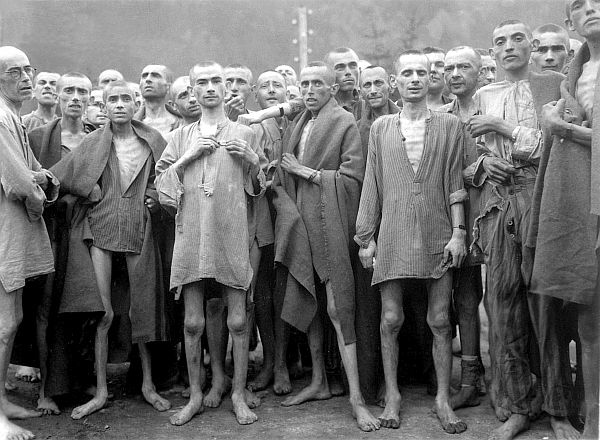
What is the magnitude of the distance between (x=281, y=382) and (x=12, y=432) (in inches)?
70.7

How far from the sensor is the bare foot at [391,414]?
4289mm

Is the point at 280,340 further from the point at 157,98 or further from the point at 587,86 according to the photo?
the point at 587,86

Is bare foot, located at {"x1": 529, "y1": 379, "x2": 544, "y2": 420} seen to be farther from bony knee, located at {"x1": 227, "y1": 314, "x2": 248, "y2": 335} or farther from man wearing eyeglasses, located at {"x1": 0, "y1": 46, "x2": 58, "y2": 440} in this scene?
man wearing eyeglasses, located at {"x1": 0, "y1": 46, "x2": 58, "y2": 440}

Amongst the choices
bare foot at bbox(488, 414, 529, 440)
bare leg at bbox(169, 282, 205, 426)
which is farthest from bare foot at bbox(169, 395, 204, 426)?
bare foot at bbox(488, 414, 529, 440)

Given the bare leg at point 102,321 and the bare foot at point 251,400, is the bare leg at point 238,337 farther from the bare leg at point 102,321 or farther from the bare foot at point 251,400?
the bare leg at point 102,321

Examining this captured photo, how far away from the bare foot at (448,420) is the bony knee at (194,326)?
159 cm

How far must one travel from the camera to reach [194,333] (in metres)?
4.55

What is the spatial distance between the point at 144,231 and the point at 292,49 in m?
5.50

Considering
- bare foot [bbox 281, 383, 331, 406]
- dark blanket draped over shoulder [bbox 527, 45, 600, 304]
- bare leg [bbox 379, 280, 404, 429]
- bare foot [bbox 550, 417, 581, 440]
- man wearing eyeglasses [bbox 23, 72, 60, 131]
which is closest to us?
dark blanket draped over shoulder [bbox 527, 45, 600, 304]

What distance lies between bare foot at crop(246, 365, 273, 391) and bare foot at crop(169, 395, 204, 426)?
54cm

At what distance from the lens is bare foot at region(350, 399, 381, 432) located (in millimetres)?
4258

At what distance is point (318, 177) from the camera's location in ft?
15.5

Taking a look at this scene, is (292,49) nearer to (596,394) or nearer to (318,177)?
(318,177)

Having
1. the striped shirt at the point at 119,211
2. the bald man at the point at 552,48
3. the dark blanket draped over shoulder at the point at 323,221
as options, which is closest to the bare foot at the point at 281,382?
the dark blanket draped over shoulder at the point at 323,221
